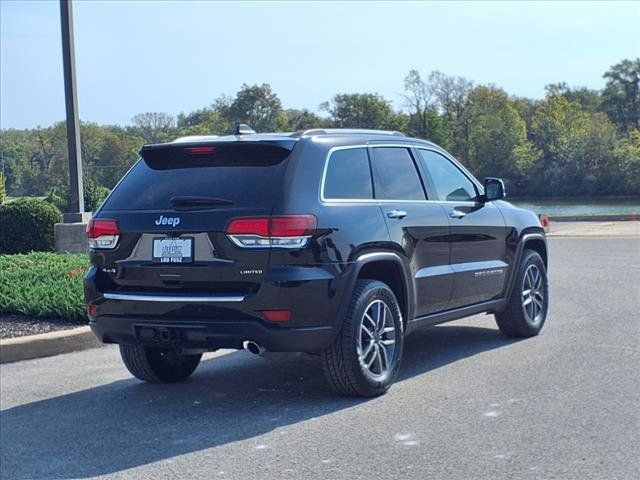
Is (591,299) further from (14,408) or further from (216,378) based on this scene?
(14,408)

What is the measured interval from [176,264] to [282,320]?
0.81 meters

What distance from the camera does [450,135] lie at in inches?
1718

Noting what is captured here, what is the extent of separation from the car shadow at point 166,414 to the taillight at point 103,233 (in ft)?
3.88

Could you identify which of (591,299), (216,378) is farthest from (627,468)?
(591,299)

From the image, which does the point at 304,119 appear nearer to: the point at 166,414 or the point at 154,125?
the point at 154,125

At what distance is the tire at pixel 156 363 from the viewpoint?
268 inches

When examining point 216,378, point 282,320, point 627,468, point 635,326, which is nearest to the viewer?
point 627,468

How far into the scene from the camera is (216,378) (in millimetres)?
7199

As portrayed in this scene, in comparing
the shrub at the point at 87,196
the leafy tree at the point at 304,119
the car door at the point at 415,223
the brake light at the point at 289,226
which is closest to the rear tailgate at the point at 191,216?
the brake light at the point at 289,226

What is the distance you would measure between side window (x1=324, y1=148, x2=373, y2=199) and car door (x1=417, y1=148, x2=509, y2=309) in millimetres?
889

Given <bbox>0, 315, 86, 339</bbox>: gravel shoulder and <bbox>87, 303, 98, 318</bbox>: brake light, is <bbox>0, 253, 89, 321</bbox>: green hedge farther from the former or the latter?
<bbox>87, 303, 98, 318</bbox>: brake light

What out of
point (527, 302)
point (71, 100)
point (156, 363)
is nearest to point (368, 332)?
point (156, 363)

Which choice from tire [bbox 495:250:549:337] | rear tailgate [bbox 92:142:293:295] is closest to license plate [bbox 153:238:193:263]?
rear tailgate [bbox 92:142:293:295]

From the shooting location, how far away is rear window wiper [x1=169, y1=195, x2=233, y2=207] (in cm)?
587
